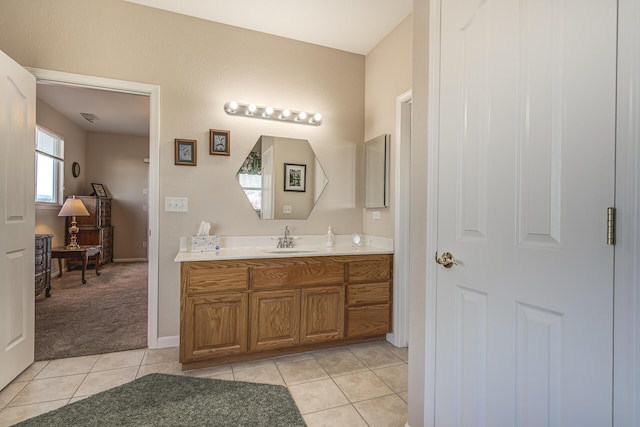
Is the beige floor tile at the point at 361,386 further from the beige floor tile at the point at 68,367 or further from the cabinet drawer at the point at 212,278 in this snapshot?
the beige floor tile at the point at 68,367

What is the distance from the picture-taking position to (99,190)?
646cm

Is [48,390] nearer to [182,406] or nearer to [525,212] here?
[182,406]

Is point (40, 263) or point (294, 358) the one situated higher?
point (40, 263)

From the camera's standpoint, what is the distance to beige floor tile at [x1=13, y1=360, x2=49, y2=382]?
7.06 ft

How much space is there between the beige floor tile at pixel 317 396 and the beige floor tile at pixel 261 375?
6.0 inches

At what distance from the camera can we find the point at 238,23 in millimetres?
2828

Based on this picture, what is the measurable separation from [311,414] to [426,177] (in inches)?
55.9

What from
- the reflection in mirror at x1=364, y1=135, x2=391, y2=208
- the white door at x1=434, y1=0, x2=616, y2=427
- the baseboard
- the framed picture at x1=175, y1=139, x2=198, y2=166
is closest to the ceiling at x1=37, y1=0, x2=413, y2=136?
the reflection in mirror at x1=364, y1=135, x2=391, y2=208

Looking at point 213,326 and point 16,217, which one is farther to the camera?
point 213,326

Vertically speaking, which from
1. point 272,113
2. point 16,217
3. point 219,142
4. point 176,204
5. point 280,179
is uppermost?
point 272,113

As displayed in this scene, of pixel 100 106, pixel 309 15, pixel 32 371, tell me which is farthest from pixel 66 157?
pixel 309 15

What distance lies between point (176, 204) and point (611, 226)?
2.68 metres

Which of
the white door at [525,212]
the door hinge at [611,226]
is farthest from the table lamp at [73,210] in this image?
the door hinge at [611,226]

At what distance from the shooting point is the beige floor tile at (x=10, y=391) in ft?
6.18
